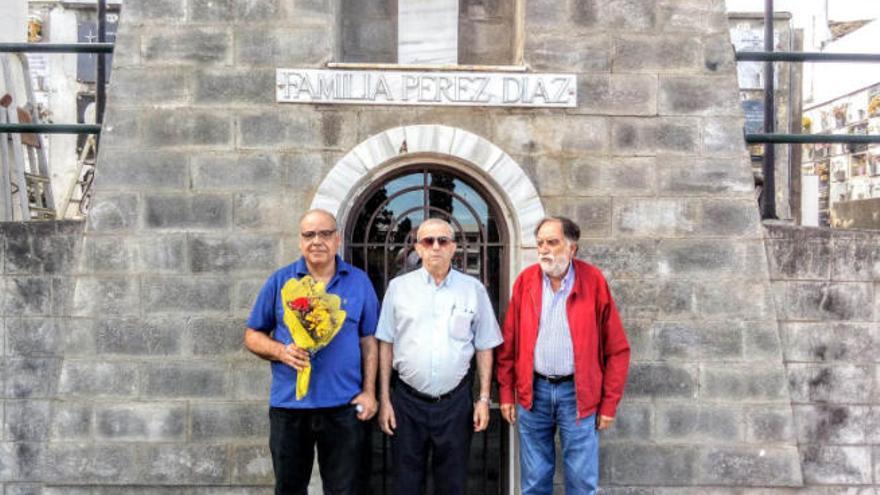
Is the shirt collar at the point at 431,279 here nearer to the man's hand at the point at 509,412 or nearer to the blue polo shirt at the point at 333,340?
the blue polo shirt at the point at 333,340

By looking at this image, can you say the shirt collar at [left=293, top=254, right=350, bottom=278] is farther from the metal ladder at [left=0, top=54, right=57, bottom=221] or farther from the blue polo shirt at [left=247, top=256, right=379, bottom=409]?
the metal ladder at [left=0, top=54, right=57, bottom=221]

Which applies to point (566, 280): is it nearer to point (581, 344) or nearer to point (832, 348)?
point (581, 344)

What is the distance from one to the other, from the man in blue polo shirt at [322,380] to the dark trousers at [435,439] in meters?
0.20

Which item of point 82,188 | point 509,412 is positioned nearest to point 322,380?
point 509,412

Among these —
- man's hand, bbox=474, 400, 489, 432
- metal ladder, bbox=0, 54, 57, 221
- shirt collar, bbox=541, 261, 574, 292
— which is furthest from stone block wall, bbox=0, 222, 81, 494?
shirt collar, bbox=541, 261, 574, 292

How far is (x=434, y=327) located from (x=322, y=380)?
65 centimetres

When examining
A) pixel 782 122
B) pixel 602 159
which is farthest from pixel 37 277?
pixel 782 122

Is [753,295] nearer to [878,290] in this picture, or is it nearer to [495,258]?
[878,290]

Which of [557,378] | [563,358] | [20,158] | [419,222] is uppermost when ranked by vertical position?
[20,158]

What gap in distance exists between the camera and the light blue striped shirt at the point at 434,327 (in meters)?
4.10

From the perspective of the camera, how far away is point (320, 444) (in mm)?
4090

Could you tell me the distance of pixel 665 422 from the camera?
5.03 meters

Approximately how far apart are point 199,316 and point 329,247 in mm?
1411

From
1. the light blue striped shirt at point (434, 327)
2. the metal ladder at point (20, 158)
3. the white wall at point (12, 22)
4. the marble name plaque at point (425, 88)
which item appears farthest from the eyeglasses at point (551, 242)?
the white wall at point (12, 22)
